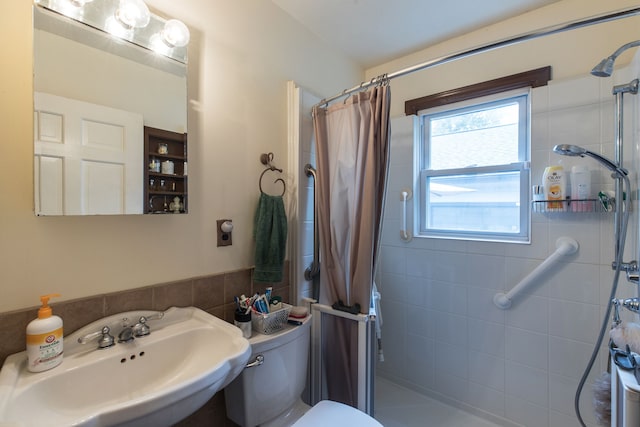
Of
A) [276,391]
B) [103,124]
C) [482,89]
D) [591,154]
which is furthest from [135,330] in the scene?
[482,89]

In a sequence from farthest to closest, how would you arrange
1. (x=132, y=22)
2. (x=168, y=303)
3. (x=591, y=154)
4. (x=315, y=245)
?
(x=315, y=245), (x=591, y=154), (x=168, y=303), (x=132, y=22)

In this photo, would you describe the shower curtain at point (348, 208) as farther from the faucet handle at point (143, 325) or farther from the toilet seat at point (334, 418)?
the faucet handle at point (143, 325)

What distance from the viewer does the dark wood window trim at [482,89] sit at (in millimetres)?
1600

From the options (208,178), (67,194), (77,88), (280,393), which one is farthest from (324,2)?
(280,393)

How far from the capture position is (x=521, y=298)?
5.45ft

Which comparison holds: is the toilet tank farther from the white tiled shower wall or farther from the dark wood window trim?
the dark wood window trim

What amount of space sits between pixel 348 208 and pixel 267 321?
0.68 meters

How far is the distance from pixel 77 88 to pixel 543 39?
2226 millimetres

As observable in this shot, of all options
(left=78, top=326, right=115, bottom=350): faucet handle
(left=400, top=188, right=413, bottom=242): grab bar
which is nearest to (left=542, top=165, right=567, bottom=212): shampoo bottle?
(left=400, top=188, right=413, bottom=242): grab bar

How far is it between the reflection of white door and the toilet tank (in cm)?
75

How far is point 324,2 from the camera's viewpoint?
1.57 metres

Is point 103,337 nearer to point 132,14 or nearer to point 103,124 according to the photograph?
point 103,124

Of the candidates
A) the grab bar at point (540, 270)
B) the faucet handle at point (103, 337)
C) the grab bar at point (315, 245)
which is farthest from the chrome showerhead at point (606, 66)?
the faucet handle at point (103, 337)

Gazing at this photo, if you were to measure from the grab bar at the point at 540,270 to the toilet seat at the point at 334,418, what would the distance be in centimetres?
105
